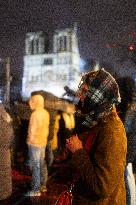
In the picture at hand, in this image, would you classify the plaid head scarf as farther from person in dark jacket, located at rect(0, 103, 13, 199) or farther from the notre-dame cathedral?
the notre-dame cathedral

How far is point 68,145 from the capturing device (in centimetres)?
256

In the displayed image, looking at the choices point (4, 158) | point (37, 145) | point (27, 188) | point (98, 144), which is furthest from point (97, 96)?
point (27, 188)

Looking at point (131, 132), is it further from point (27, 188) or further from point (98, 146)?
point (27, 188)

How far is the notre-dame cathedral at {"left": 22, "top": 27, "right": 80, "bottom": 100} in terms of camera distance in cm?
10312

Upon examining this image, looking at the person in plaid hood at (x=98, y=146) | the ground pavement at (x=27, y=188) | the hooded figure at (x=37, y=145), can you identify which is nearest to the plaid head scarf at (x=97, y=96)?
the person in plaid hood at (x=98, y=146)

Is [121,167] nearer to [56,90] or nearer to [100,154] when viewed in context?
[100,154]

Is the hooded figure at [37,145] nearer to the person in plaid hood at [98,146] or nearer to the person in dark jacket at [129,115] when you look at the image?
the person in dark jacket at [129,115]

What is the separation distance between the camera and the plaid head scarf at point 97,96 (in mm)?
2559

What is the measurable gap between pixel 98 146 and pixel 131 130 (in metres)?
2.78

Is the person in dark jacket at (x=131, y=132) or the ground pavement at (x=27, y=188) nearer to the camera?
the person in dark jacket at (x=131, y=132)

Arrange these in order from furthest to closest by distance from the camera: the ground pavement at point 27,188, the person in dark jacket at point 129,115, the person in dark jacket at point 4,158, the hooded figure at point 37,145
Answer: the hooded figure at point 37,145 → the ground pavement at point 27,188 → the person in dark jacket at point 129,115 → the person in dark jacket at point 4,158

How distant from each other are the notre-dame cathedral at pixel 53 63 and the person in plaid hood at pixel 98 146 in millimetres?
97916

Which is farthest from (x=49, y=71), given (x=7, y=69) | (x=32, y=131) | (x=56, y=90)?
(x=32, y=131)

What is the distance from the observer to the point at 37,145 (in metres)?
7.74
